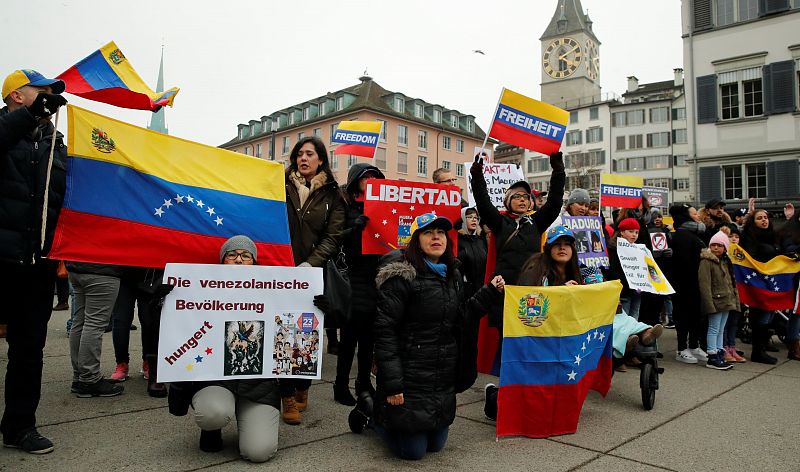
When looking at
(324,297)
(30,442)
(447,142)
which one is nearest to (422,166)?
(447,142)

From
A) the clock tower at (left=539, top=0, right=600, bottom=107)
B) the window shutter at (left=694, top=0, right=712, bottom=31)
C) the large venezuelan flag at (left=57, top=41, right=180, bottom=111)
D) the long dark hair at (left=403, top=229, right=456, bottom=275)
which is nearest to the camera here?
the long dark hair at (left=403, top=229, right=456, bottom=275)

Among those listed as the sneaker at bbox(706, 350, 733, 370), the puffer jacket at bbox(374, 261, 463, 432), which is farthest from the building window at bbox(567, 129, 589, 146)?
the puffer jacket at bbox(374, 261, 463, 432)

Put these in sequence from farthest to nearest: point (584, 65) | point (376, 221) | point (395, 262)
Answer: point (584, 65), point (376, 221), point (395, 262)

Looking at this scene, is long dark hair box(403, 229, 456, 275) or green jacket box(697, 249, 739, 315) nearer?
long dark hair box(403, 229, 456, 275)

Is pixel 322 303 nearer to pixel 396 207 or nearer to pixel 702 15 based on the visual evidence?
pixel 396 207

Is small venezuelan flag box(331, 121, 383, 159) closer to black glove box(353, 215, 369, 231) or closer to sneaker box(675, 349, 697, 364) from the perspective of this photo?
black glove box(353, 215, 369, 231)

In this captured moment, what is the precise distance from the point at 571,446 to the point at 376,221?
2.51 metres

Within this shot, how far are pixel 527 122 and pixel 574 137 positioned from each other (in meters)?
73.6

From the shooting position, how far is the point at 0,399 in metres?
4.96

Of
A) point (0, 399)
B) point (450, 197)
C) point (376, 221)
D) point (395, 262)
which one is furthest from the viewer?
point (450, 197)

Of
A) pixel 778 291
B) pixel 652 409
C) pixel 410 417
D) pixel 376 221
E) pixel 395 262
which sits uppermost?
pixel 376 221

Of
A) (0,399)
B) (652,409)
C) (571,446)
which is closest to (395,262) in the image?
(571,446)

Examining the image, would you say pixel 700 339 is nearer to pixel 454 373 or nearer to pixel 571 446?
pixel 571 446

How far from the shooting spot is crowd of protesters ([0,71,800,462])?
3.68 metres
